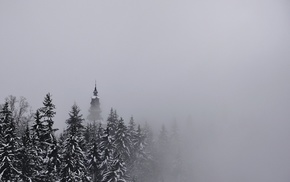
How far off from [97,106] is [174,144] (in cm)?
3902

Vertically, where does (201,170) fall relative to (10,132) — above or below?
above

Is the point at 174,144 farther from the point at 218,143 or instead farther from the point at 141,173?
the point at 218,143

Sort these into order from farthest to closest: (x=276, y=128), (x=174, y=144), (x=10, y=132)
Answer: (x=276, y=128) → (x=174, y=144) → (x=10, y=132)

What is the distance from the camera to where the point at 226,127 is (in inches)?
6334

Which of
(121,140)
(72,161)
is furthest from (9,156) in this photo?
(121,140)

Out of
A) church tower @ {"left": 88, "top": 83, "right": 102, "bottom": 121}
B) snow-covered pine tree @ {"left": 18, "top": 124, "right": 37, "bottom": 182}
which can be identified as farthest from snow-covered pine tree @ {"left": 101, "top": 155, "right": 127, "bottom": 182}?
church tower @ {"left": 88, "top": 83, "right": 102, "bottom": 121}

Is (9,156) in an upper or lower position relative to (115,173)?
lower

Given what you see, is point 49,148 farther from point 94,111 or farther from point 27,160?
point 94,111

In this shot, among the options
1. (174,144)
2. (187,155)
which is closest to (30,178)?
(174,144)

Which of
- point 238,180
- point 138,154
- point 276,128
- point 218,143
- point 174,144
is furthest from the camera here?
point 276,128

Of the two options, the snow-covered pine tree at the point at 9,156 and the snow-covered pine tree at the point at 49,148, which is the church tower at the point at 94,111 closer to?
the snow-covered pine tree at the point at 49,148

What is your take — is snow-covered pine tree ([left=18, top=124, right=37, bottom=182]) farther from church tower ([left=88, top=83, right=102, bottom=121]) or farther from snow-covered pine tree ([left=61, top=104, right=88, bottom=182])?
church tower ([left=88, top=83, right=102, bottom=121])

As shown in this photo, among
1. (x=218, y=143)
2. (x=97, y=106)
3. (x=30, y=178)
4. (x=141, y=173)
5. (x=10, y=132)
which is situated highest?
(x=97, y=106)

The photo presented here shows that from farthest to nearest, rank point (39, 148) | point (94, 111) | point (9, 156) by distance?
point (94, 111) → point (39, 148) → point (9, 156)
